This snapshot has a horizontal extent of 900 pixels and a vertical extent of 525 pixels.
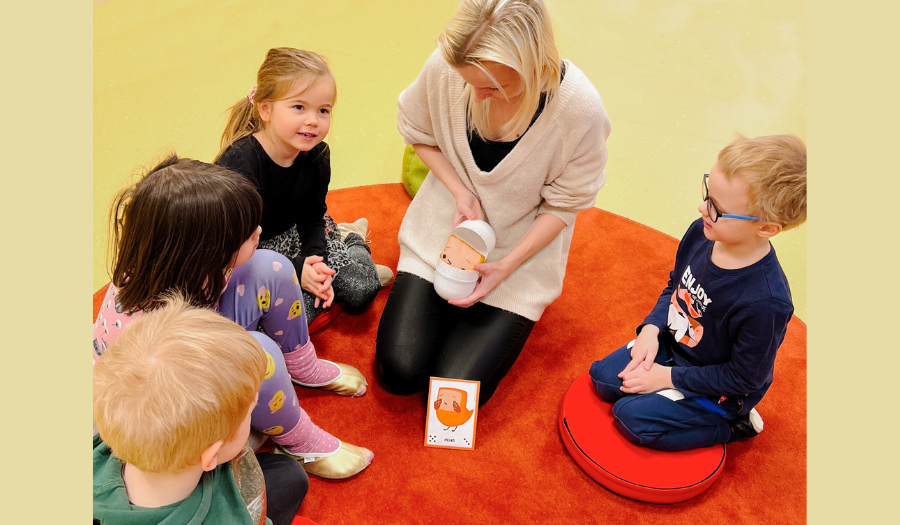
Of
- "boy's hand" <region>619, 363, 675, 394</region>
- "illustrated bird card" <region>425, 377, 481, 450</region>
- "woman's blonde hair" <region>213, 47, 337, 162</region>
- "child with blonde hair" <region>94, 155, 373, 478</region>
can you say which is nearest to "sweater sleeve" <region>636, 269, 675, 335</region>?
"boy's hand" <region>619, 363, 675, 394</region>

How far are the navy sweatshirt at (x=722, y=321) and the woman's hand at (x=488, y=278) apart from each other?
439 mm

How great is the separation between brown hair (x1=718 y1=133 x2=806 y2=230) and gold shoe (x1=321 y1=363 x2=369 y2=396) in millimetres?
1167

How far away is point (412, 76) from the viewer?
3.36 meters

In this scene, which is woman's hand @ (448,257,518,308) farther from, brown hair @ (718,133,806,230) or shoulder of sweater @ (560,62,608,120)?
brown hair @ (718,133,806,230)

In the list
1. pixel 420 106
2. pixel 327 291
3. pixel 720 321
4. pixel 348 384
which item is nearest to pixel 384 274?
pixel 327 291

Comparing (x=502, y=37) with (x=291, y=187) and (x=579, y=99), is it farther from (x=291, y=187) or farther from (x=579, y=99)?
(x=291, y=187)

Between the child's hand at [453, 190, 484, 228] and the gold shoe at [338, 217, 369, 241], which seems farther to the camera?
the gold shoe at [338, 217, 369, 241]

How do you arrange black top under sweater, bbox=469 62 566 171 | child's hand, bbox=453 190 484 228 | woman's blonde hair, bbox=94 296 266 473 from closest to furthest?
woman's blonde hair, bbox=94 296 266 473
black top under sweater, bbox=469 62 566 171
child's hand, bbox=453 190 484 228

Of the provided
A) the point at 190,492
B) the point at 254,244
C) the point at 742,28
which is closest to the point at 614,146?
the point at 742,28

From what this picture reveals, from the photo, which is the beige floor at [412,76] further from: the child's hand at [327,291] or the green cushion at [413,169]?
the child's hand at [327,291]

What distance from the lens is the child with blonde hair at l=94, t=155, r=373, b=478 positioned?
1411 mm

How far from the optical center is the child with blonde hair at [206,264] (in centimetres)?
141

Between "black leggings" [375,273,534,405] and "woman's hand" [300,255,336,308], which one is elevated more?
"woman's hand" [300,255,336,308]

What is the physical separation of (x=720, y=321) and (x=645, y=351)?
0.26 m
